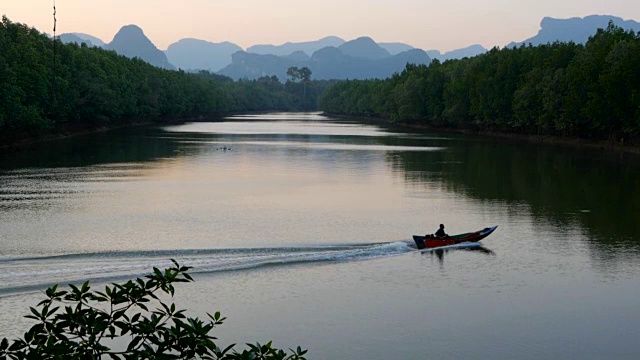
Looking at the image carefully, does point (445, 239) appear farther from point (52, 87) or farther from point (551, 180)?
point (52, 87)

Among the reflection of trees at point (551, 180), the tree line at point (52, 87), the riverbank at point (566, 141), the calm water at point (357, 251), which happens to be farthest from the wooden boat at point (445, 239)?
the tree line at point (52, 87)

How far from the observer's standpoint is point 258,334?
2392 centimetres

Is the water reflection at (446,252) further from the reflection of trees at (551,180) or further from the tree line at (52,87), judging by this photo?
the tree line at (52,87)

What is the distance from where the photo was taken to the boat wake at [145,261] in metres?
29.1

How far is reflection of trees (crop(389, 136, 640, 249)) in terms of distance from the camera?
46.0 meters

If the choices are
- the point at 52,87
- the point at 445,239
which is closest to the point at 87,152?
the point at 52,87

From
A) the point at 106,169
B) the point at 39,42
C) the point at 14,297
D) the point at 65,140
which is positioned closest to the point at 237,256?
the point at 14,297

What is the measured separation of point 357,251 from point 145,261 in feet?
29.8

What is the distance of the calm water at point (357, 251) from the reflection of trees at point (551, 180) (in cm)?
28

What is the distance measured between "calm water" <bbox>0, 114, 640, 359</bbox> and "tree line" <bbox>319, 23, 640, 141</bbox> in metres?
23.6

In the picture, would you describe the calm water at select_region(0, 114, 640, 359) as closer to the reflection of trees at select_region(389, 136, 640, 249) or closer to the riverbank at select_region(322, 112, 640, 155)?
the reflection of trees at select_region(389, 136, 640, 249)

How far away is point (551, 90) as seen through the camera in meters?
113

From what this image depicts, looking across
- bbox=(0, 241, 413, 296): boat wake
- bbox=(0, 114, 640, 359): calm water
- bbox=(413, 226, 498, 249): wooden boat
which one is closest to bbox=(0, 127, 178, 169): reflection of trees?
bbox=(0, 114, 640, 359): calm water

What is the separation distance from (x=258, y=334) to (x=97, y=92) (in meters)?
109
